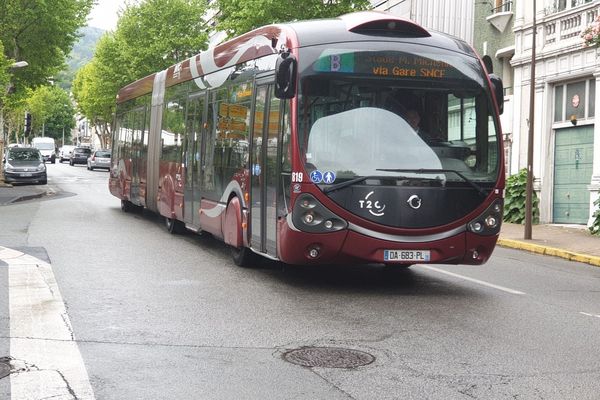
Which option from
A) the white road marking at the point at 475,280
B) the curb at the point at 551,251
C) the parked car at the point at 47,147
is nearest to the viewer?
the white road marking at the point at 475,280

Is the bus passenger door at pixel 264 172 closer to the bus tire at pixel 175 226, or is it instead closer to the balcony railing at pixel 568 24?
the bus tire at pixel 175 226

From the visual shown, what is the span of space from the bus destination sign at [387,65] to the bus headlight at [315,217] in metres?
1.40

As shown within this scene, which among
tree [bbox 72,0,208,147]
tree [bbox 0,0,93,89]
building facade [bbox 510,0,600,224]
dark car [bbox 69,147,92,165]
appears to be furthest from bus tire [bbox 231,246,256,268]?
dark car [bbox 69,147,92,165]

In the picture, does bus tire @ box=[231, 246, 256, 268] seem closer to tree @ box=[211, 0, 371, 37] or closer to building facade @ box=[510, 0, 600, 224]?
building facade @ box=[510, 0, 600, 224]

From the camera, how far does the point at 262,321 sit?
7648 mm

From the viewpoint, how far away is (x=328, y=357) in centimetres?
630

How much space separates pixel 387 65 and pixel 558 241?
947 cm

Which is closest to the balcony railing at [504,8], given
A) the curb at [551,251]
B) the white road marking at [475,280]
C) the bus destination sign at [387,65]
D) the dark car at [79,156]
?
the curb at [551,251]

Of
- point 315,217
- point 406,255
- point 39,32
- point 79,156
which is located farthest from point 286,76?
point 79,156

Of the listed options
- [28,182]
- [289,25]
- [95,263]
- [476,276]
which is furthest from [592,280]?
[28,182]

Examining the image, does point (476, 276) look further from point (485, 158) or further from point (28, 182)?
point (28, 182)

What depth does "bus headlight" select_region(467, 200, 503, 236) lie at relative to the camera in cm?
942

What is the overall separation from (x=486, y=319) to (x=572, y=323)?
0.78 metres

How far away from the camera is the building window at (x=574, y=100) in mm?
20609
